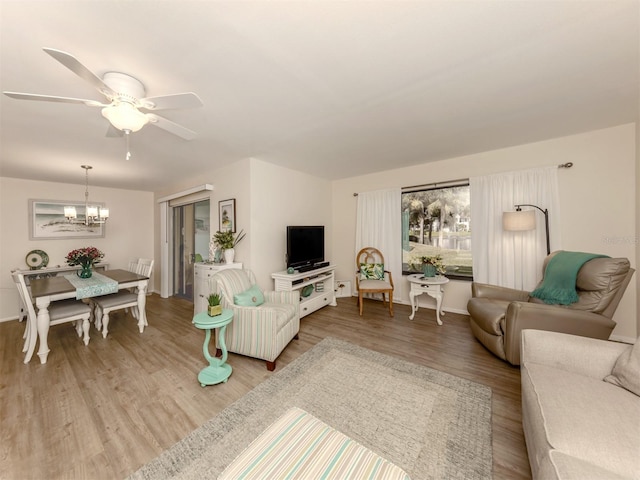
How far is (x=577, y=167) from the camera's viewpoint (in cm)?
269

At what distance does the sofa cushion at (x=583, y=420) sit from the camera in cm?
84


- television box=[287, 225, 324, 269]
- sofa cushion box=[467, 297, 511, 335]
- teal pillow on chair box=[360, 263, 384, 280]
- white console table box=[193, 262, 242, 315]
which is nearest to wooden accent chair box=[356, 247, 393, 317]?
teal pillow on chair box=[360, 263, 384, 280]

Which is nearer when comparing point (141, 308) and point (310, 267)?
point (141, 308)

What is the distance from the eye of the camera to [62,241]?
4.13 meters

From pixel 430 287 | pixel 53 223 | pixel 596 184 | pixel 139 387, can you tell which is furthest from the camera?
pixel 53 223

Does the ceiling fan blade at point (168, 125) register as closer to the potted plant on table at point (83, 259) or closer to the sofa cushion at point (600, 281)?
the potted plant on table at point (83, 259)

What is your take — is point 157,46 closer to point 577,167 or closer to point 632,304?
point 577,167

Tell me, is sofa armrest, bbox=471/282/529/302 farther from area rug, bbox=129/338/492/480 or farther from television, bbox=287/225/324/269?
television, bbox=287/225/324/269

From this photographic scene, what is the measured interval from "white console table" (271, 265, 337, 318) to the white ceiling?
72.2 inches

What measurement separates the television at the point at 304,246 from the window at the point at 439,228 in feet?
5.13

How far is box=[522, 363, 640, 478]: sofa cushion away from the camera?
2.75ft

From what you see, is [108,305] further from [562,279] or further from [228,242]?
[562,279]

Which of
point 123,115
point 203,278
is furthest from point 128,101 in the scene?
point 203,278

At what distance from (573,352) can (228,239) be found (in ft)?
11.5
